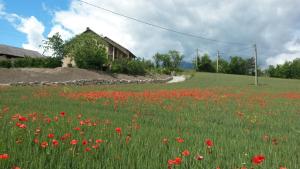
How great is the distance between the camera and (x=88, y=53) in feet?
133

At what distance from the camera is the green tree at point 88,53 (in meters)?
40.8

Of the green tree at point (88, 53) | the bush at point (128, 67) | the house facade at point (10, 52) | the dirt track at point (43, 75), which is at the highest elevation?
the house facade at point (10, 52)

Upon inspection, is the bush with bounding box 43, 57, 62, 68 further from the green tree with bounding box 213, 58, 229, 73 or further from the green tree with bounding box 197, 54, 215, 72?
the green tree with bounding box 213, 58, 229, 73

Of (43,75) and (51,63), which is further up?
(51,63)

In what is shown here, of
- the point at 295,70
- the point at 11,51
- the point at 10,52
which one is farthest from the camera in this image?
the point at 295,70

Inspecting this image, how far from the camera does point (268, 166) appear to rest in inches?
163

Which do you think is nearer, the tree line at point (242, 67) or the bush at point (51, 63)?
the bush at point (51, 63)

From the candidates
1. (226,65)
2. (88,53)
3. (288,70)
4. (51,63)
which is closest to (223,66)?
(226,65)

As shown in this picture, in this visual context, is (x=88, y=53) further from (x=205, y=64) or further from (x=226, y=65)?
(x=226, y=65)

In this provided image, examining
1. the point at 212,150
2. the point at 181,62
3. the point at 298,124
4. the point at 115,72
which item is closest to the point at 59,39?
the point at 115,72

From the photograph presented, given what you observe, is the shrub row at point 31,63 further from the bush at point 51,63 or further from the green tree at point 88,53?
the green tree at point 88,53

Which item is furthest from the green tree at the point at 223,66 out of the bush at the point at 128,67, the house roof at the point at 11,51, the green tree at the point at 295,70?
the house roof at the point at 11,51

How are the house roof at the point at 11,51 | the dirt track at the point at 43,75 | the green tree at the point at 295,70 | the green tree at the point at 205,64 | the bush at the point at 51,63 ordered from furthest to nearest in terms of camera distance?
the green tree at the point at 205,64, the green tree at the point at 295,70, the house roof at the point at 11,51, the bush at the point at 51,63, the dirt track at the point at 43,75

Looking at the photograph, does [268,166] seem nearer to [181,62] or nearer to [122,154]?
[122,154]
